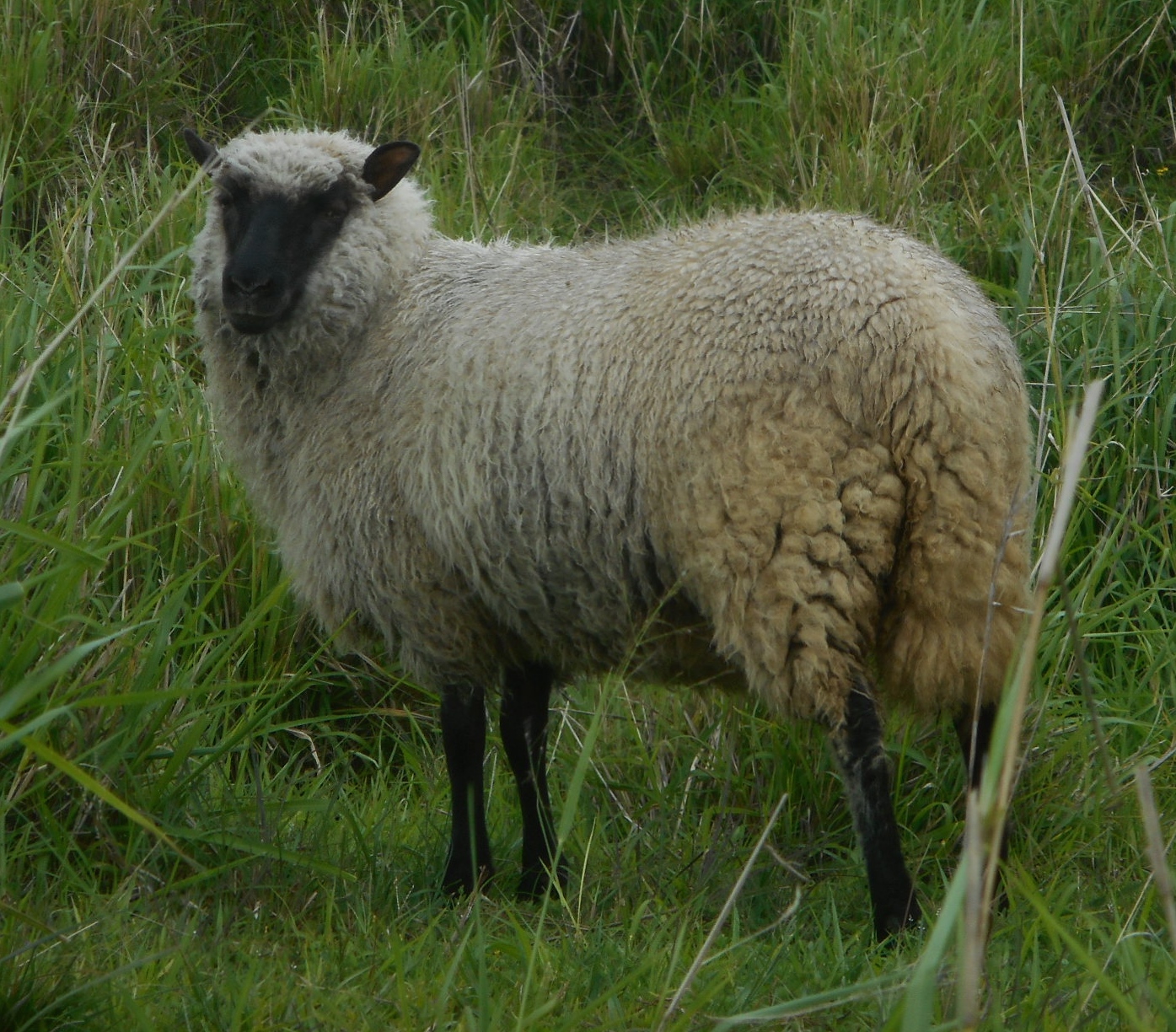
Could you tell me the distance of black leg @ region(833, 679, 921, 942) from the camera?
2.84m

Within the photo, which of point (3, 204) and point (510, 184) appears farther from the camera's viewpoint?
point (510, 184)

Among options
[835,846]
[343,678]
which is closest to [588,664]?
[835,846]

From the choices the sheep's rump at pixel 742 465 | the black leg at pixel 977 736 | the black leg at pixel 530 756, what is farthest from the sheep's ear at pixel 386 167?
the black leg at pixel 977 736

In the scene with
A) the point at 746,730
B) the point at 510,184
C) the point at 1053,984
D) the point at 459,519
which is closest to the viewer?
the point at 1053,984

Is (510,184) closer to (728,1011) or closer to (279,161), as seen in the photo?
(279,161)

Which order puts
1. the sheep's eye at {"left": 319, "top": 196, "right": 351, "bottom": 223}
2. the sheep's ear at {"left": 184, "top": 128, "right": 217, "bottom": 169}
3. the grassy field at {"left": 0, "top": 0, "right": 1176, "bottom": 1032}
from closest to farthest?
1. the grassy field at {"left": 0, "top": 0, "right": 1176, "bottom": 1032}
2. the sheep's eye at {"left": 319, "top": 196, "right": 351, "bottom": 223}
3. the sheep's ear at {"left": 184, "top": 128, "right": 217, "bottom": 169}

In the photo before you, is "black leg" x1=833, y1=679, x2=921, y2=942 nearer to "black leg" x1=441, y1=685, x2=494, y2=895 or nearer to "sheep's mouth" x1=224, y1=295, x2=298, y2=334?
"black leg" x1=441, y1=685, x2=494, y2=895

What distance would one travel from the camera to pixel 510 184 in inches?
222

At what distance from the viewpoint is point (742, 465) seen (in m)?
2.82

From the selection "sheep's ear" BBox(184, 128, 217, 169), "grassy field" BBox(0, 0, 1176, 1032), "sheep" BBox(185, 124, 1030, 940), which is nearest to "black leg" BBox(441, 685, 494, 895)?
"sheep" BBox(185, 124, 1030, 940)

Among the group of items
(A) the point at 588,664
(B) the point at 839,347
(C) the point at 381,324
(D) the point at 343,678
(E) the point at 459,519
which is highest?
(B) the point at 839,347

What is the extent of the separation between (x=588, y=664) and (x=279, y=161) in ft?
4.89

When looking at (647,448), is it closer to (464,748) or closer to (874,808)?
(874,808)

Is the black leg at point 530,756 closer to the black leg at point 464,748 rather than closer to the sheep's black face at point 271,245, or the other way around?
the black leg at point 464,748
